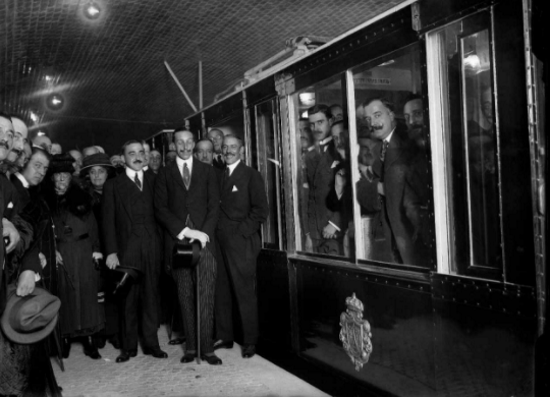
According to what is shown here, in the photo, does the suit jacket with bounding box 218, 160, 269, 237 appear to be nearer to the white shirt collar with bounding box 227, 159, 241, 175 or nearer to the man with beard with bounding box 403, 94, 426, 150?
the white shirt collar with bounding box 227, 159, 241, 175

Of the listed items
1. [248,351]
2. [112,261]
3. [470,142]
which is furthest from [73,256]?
[470,142]

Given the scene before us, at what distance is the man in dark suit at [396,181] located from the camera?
3484 millimetres

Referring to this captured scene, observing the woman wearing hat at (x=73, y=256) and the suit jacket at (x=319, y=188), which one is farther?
the woman wearing hat at (x=73, y=256)

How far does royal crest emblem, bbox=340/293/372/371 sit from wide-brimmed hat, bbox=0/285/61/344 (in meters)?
1.99

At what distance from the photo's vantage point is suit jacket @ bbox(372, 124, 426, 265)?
3477 millimetres

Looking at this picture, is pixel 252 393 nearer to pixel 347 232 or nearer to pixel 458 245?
pixel 347 232

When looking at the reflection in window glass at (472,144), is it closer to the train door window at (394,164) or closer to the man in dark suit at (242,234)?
the train door window at (394,164)

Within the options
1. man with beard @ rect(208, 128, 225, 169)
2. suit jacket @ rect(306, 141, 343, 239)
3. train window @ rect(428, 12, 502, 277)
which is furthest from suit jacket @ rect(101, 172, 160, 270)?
train window @ rect(428, 12, 502, 277)

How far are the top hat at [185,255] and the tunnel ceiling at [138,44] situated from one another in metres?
2.89

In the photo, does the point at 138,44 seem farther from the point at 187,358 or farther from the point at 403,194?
the point at 403,194

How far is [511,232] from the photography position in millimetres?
2645

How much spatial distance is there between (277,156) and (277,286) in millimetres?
1210

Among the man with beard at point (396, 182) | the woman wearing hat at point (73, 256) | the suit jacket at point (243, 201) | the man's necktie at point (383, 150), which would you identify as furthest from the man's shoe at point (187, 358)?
the man's necktie at point (383, 150)

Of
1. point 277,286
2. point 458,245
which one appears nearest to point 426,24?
point 458,245
